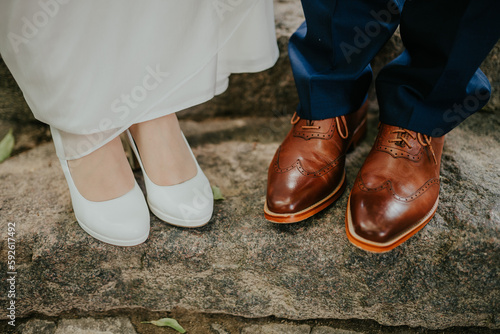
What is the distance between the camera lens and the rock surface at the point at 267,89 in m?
1.24

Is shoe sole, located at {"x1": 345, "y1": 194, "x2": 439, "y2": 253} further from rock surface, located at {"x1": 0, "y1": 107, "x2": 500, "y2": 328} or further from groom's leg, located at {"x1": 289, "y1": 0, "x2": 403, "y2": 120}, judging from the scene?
groom's leg, located at {"x1": 289, "y1": 0, "x2": 403, "y2": 120}

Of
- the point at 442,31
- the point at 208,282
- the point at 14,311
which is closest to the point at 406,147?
the point at 442,31

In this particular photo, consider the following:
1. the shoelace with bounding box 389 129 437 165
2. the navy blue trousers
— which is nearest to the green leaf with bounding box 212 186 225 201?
the navy blue trousers

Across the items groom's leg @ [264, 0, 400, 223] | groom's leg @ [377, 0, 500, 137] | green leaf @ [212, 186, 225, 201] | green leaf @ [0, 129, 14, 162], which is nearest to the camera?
groom's leg @ [377, 0, 500, 137]

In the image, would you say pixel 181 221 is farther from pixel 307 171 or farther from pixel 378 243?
pixel 378 243

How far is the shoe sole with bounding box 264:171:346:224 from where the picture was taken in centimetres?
86

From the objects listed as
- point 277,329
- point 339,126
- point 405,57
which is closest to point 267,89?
→ point 339,126

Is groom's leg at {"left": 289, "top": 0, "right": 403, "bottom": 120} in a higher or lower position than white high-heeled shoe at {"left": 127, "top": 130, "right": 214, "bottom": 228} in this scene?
higher

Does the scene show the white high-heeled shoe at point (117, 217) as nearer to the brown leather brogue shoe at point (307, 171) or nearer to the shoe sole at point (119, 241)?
the shoe sole at point (119, 241)

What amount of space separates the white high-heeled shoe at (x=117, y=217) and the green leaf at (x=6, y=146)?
0.49 metres

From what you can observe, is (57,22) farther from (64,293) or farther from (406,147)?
(406,147)

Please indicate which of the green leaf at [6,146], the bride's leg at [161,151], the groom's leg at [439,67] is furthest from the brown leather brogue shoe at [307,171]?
the green leaf at [6,146]

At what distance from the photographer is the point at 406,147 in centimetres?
86

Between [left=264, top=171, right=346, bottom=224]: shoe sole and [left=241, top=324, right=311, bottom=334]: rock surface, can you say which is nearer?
[left=264, top=171, right=346, bottom=224]: shoe sole
